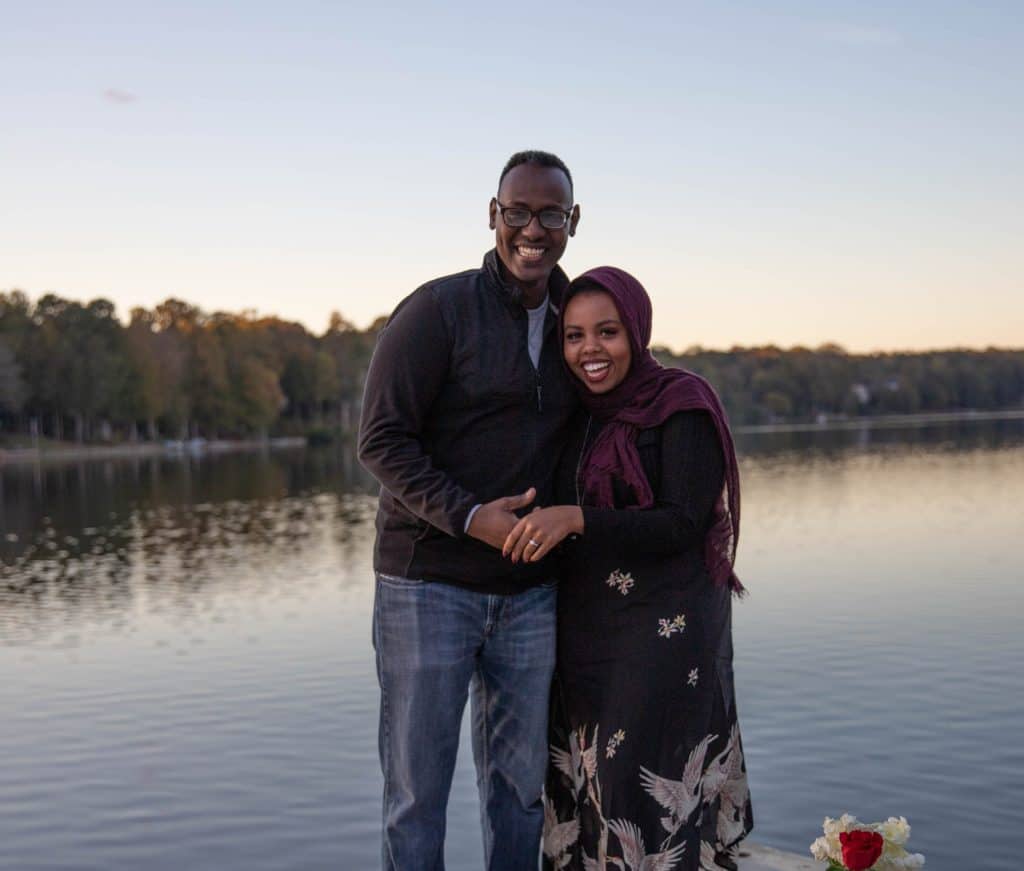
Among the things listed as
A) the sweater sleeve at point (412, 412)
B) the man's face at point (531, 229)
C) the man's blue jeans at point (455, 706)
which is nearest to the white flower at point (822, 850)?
the man's blue jeans at point (455, 706)

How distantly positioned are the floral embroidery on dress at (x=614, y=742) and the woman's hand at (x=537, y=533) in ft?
2.24

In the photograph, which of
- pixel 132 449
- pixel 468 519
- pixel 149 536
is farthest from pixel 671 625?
pixel 132 449

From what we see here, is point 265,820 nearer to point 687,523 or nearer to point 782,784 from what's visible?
point 782,784

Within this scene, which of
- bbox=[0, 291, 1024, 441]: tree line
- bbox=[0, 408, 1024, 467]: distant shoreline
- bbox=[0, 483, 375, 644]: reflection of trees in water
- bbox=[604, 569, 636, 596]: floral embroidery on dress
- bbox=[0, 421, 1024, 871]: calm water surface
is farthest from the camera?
bbox=[0, 291, 1024, 441]: tree line

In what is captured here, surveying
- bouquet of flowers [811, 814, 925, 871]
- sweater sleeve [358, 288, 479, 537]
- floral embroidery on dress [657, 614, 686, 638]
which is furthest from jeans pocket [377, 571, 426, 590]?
bouquet of flowers [811, 814, 925, 871]

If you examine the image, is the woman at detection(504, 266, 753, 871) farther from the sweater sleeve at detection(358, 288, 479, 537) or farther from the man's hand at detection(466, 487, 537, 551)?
the sweater sleeve at detection(358, 288, 479, 537)

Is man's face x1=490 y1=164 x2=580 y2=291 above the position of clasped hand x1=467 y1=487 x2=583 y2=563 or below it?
above

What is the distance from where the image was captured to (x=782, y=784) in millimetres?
8461

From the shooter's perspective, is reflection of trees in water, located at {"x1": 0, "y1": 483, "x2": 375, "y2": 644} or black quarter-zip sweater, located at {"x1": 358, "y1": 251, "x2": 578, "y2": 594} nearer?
black quarter-zip sweater, located at {"x1": 358, "y1": 251, "x2": 578, "y2": 594}

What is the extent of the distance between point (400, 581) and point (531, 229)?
1.14m

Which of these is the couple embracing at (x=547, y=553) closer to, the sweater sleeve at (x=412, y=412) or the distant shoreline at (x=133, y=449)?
the sweater sleeve at (x=412, y=412)

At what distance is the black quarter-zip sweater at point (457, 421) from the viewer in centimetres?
339

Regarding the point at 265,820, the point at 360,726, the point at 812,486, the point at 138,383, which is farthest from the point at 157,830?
the point at 138,383

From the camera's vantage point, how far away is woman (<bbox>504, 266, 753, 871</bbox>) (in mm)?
3451
